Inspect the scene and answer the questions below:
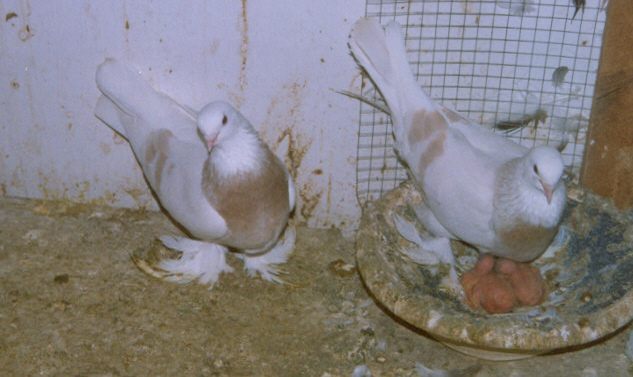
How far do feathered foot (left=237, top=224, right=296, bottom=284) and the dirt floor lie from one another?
41 millimetres

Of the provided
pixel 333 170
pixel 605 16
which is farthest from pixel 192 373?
pixel 605 16

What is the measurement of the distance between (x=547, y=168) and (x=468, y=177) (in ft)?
1.22

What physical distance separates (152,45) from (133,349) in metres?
1.25

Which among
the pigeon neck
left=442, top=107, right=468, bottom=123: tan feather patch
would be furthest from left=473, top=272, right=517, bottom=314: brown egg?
the pigeon neck

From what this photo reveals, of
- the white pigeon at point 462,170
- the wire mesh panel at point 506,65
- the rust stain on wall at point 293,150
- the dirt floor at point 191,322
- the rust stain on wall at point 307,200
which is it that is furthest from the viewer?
the rust stain on wall at point 307,200

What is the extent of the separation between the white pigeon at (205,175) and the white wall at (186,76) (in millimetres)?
127

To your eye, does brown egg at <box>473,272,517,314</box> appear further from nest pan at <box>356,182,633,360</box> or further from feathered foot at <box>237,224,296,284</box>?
feathered foot at <box>237,224,296,284</box>

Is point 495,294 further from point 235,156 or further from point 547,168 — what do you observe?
point 235,156

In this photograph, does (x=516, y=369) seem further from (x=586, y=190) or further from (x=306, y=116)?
(x=306, y=116)

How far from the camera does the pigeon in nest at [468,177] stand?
2.93 metres

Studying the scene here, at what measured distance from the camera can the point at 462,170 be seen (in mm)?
3074

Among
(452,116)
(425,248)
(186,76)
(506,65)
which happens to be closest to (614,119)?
(506,65)

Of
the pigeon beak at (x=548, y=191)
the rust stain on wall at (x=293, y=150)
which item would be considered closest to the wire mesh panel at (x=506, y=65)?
the rust stain on wall at (x=293, y=150)

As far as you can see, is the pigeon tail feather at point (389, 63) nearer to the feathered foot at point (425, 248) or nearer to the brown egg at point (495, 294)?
the feathered foot at point (425, 248)
